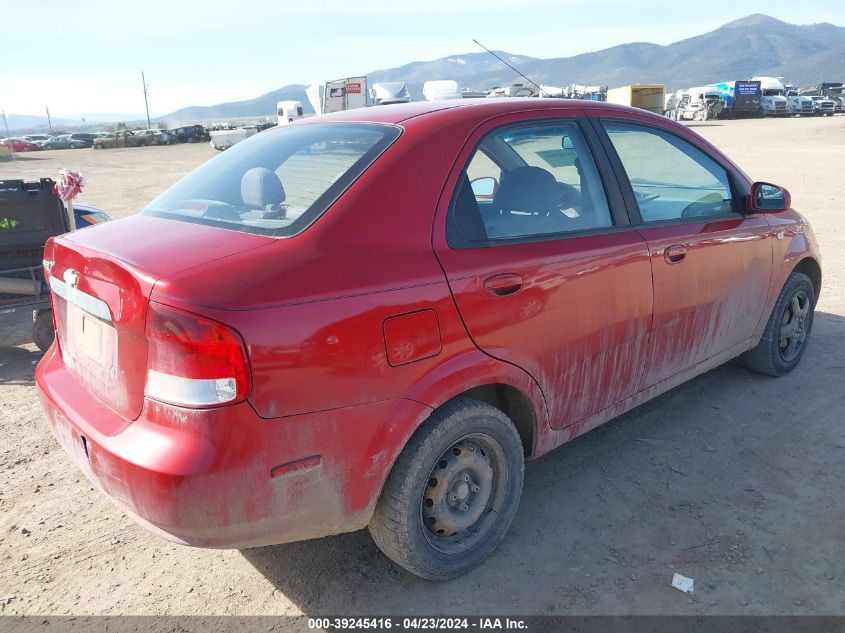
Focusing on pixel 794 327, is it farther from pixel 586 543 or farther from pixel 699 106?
pixel 699 106

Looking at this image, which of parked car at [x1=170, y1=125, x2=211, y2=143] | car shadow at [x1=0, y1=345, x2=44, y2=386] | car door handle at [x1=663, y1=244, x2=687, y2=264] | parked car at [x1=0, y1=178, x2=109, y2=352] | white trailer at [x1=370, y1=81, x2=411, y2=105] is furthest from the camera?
parked car at [x1=170, y1=125, x2=211, y2=143]

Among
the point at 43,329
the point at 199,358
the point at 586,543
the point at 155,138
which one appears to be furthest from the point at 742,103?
the point at 199,358

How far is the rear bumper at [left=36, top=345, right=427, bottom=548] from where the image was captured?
1970 millimetres

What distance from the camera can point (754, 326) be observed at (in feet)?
13.2

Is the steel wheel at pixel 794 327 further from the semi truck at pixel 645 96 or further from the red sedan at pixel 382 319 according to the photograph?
the semi truck at pixel 645 96

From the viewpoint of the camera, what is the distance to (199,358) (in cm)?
195

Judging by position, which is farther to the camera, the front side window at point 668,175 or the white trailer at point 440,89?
the white trailer at point 440,89

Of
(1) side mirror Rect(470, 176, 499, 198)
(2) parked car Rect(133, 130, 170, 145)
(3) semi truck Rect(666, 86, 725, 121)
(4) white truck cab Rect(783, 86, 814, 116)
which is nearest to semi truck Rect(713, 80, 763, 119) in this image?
(3) semi truck Rect(666, 86, 725, 121)

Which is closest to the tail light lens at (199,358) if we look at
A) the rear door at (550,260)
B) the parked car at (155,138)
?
the rear door at (550,260)

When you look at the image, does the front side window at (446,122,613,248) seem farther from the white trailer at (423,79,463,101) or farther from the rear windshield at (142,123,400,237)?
the white trailer at (423,79,463,101)

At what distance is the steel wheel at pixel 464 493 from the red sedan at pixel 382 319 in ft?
0.04

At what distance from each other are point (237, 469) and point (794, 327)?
3.87 metres

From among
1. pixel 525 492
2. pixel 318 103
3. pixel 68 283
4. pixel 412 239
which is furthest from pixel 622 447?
pixel 318 103

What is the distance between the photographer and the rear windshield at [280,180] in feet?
7.80
